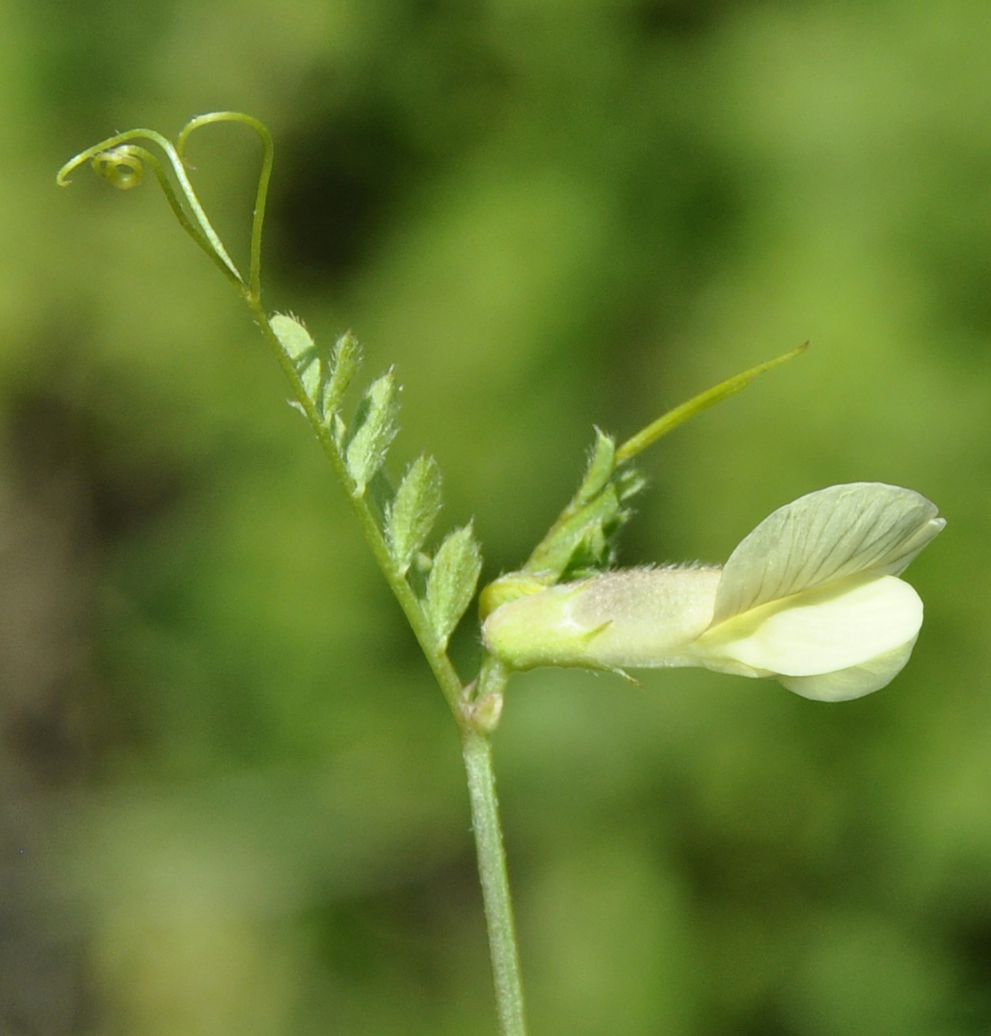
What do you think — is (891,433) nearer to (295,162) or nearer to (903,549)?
(295,162)

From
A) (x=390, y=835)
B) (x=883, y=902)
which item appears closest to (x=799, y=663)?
(x=883, y=902)

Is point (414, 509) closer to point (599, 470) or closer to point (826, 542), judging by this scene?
point (599, 470)

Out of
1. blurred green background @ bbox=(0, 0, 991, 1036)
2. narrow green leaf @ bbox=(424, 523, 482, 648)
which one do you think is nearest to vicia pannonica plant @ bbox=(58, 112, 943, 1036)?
narrow green leaf @ bbox=(424, 523, 482, 648)

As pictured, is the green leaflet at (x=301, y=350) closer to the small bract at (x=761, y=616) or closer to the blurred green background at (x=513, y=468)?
the small bract at (x=761, y=616)

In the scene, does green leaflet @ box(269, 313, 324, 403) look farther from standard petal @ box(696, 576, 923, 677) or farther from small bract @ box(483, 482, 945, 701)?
standard petal @ box(696, 576, 923, 677)

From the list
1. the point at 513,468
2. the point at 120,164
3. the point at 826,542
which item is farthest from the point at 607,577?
the point at 513,468

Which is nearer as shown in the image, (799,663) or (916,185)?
(799,663)

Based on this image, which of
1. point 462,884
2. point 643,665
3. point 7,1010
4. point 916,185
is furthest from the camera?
point 462,884
